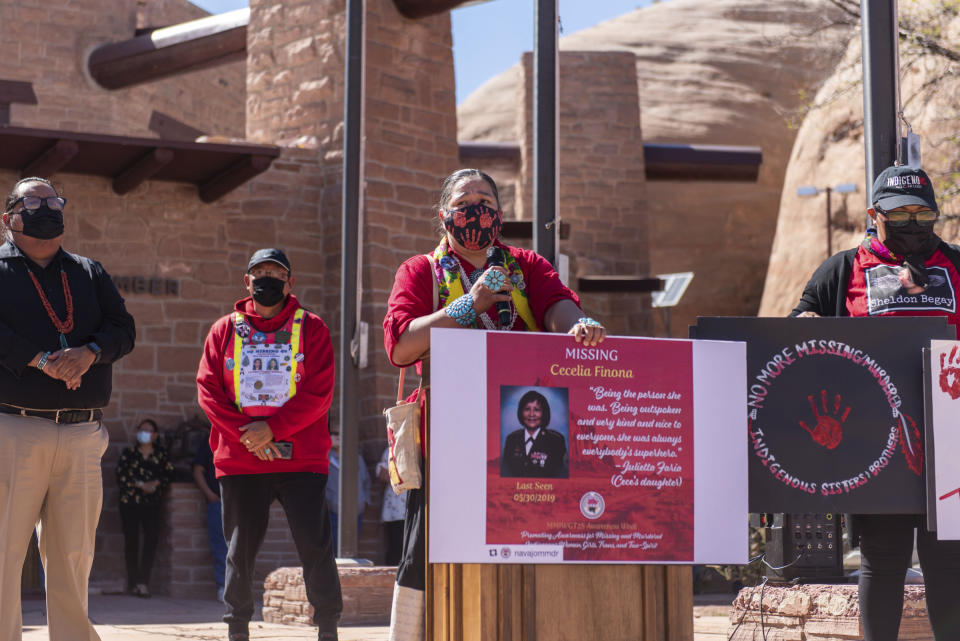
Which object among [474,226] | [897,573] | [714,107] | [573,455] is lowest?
[897,573]

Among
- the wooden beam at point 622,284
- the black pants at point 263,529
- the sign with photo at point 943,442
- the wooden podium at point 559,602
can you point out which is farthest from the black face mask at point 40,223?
the wooden beam at point 622,284

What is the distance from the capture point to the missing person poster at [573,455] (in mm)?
3299

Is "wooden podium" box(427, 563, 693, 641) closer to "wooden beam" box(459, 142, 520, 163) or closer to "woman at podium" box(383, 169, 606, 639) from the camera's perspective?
"woman at podium" box(383, 169, 606, 639)

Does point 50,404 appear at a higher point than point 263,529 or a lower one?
higher

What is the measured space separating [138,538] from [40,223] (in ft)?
23.7

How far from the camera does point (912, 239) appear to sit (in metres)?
4.30

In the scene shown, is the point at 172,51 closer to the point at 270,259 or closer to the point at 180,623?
the point at 180,623

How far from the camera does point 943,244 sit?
14.4 feet

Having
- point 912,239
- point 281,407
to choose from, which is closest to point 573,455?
point 912,239

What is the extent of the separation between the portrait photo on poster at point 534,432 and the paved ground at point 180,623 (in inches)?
148

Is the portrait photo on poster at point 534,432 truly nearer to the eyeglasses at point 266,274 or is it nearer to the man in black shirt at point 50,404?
the man in black shirt at point 50,404

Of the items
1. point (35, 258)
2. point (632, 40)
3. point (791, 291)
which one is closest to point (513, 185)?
point (791, 291)

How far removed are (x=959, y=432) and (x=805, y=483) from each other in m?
0.50

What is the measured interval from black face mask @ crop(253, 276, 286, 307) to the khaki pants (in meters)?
1.00
